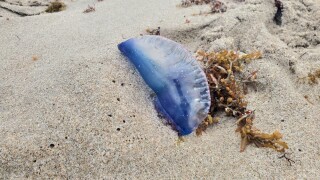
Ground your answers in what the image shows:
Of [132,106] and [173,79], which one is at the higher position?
[173,79]

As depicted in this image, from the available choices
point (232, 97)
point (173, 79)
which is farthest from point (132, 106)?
point (232, 97)

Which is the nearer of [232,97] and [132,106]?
[132,106]

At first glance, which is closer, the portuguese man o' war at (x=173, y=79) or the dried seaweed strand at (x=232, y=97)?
the dried seaweed strand at (x=232, y=97)

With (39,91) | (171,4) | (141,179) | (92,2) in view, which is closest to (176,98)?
(141,179)

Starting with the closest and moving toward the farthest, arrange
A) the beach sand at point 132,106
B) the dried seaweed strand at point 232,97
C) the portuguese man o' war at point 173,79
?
the beach sand at point 132,106 < the dried seaweed strand at point 232,97 < the portuguese man o' war at point 173,79

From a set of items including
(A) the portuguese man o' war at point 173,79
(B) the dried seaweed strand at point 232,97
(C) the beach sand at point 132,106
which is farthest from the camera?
(A) the portuguese man o' war at point 173,79

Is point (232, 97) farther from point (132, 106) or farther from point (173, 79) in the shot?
point (132, 106)

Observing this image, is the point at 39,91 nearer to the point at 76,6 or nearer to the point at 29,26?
the point at 29,26
